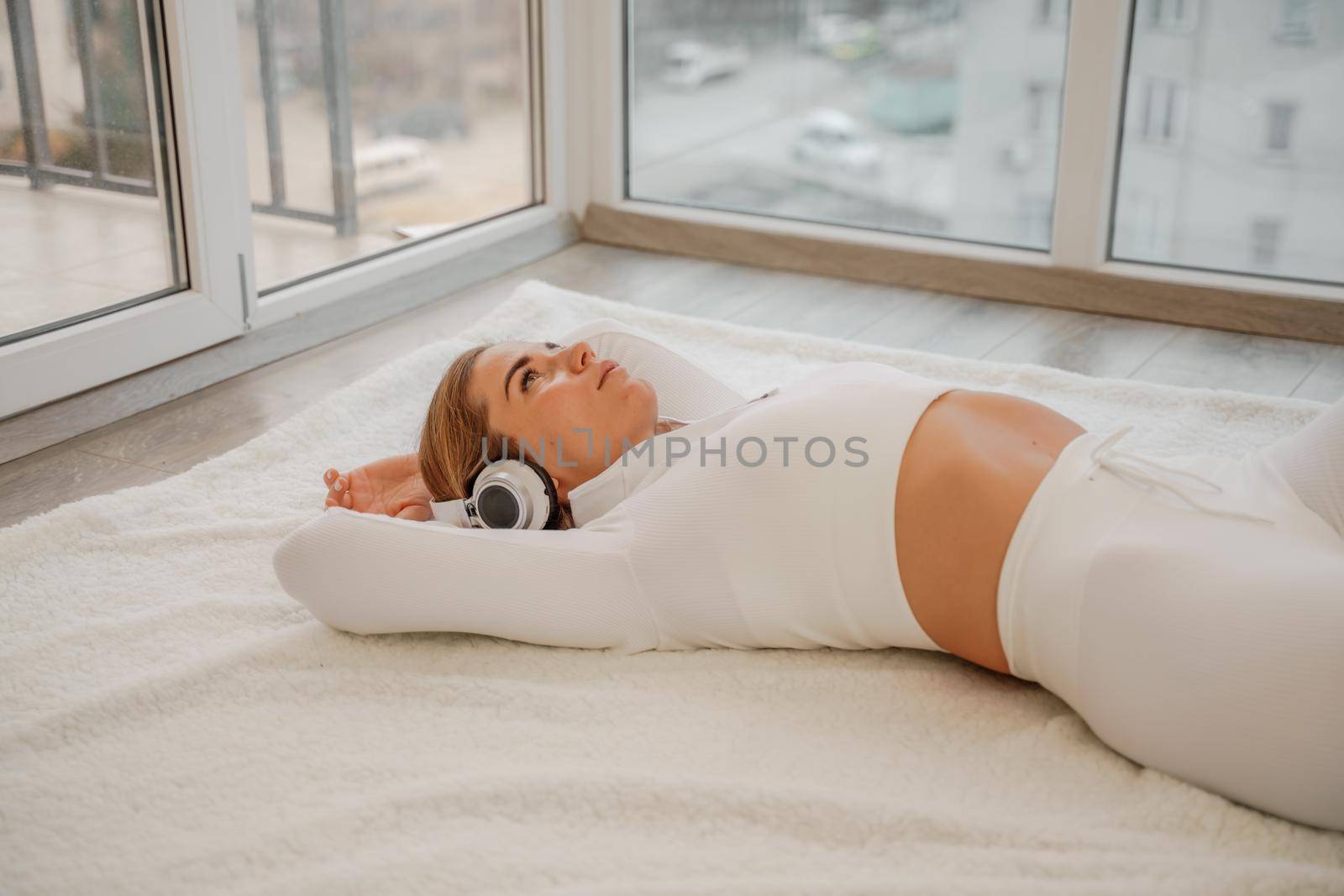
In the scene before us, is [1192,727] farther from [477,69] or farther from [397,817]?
[477,69]

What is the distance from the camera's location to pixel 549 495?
54.9 inches

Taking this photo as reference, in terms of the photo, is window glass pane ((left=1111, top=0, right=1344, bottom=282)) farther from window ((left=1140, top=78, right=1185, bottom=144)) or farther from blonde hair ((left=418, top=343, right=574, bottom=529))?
blonde hair ((left=418, top=343, right=574, bottom=529))

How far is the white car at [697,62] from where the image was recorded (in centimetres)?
297

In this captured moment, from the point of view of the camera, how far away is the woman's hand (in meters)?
1.54

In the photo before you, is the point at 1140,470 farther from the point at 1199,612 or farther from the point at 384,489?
the point at 384,489

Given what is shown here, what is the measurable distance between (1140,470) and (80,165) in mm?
1669

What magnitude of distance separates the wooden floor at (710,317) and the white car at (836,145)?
28cm

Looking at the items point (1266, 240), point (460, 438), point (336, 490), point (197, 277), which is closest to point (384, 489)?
point (336, 490)

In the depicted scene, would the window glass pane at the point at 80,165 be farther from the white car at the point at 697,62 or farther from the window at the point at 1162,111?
A: the window at the point at 1162,111

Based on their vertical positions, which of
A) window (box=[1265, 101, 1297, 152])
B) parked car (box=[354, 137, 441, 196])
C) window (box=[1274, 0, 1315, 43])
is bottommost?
parked car (box=[354, 137, 441, 196])

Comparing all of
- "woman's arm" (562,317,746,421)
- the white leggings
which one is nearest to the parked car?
"woman's arm" (562,317,746,421)

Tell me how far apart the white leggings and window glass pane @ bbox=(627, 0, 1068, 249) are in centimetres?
151

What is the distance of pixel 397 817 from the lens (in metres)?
1.15

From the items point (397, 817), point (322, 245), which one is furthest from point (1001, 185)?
point (397, 817)
